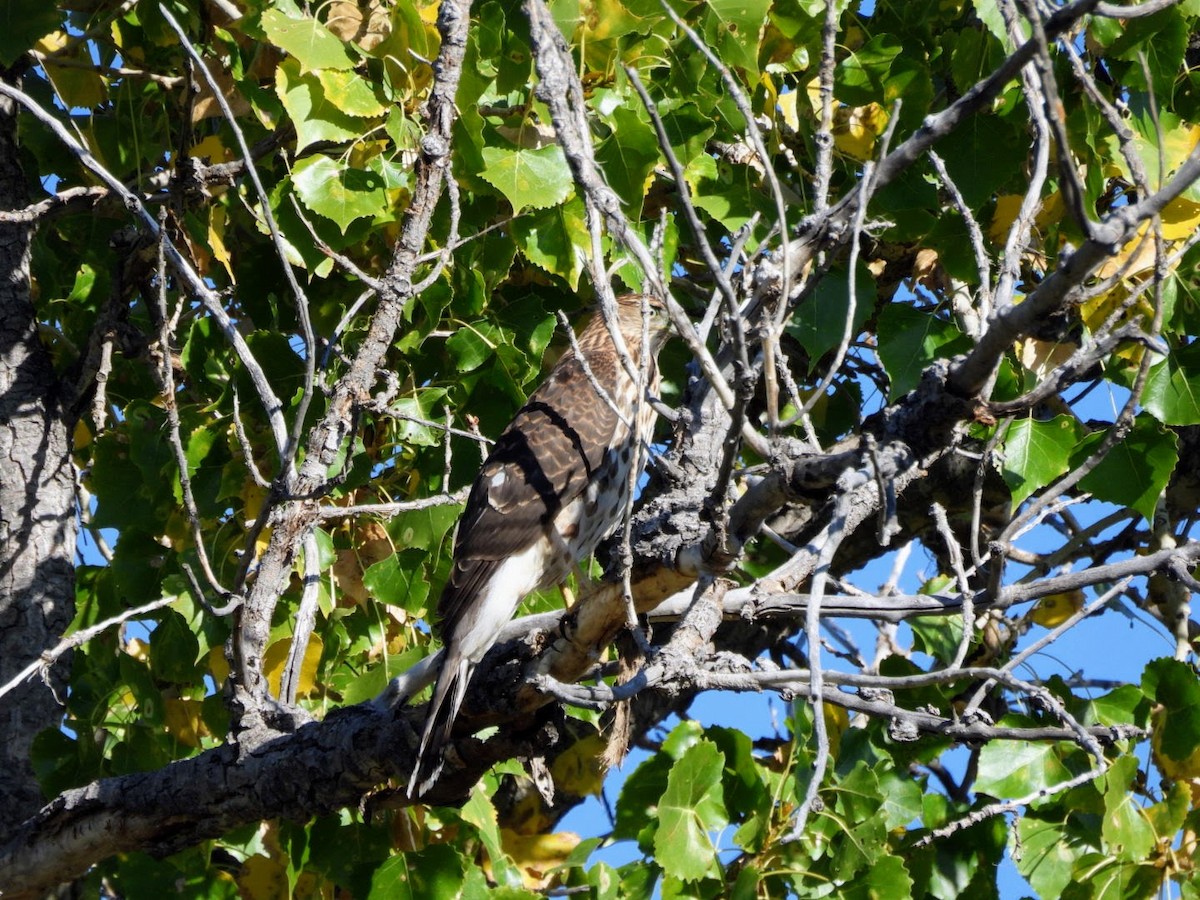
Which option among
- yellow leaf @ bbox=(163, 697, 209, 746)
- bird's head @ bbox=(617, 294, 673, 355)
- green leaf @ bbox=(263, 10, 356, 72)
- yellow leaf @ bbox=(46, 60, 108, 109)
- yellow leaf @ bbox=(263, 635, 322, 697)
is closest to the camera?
green leaf @ bbox=(263, 10, 356, 72)

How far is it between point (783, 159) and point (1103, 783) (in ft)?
6.31


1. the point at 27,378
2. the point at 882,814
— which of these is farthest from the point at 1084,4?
the point at 27,378

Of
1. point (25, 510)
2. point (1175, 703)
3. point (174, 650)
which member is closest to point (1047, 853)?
point (1175, 703)

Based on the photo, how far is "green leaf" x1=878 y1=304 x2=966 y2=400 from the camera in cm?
326

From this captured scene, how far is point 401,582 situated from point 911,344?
4.75 ft

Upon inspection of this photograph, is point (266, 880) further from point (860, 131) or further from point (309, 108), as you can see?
point (860, 131)

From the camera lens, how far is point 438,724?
110 inches

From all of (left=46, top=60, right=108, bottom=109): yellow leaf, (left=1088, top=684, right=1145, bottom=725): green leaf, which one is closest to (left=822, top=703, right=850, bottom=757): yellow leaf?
(left=1088, top=684, right=1145, bottom=725): green leaf

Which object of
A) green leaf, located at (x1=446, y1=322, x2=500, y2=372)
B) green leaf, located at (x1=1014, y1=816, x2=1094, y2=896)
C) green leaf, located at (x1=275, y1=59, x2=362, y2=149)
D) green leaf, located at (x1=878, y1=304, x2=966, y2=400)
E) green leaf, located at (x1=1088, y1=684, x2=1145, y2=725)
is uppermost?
green leaf, located at (x1=275, y1=59, x2=362, y2=149)

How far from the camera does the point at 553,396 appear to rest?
395 cm

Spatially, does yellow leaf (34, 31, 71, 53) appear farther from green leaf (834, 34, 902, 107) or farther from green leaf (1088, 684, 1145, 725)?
green leaf (1088, 684, 1145, 725)

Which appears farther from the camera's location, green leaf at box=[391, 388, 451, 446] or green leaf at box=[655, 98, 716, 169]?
green leaf at box=[391, 388, 451, 446]

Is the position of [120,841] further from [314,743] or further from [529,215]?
[529,215]

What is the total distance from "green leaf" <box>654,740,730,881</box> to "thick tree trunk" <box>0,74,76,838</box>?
1.76m
